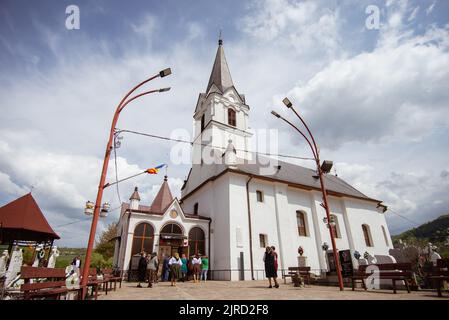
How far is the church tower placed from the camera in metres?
27.2

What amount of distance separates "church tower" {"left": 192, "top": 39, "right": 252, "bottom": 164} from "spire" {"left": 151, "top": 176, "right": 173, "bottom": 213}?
493cm

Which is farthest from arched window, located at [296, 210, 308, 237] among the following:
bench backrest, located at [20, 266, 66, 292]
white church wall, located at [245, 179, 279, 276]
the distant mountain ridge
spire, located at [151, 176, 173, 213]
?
the distant mountain ridge

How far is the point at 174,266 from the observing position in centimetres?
1277

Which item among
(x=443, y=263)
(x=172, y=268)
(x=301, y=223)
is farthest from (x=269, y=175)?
(x=443, y=263)

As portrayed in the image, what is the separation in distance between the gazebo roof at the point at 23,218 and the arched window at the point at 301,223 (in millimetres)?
20138

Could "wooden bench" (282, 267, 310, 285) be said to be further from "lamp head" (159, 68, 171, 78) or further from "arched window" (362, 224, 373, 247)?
"arched window" (362, 224, 373, 247)

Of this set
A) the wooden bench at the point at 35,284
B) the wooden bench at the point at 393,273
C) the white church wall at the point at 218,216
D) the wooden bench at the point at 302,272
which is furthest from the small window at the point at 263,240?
the wooden bench at the point at 35,284

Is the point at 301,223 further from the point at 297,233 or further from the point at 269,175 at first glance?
the point at 269,175

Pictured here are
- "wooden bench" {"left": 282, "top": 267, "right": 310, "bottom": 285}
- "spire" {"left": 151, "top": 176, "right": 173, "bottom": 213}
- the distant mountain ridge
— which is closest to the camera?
"wooden bench" {"left": 282, "top": 267, "right": 310, "bottom": 285}

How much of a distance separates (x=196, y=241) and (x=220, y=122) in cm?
1406

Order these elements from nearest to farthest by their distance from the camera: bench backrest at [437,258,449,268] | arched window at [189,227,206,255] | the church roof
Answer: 1. bench backrest at [437,258,449,268]
2. arched window at [189,227,206,255]
3. the church roof
